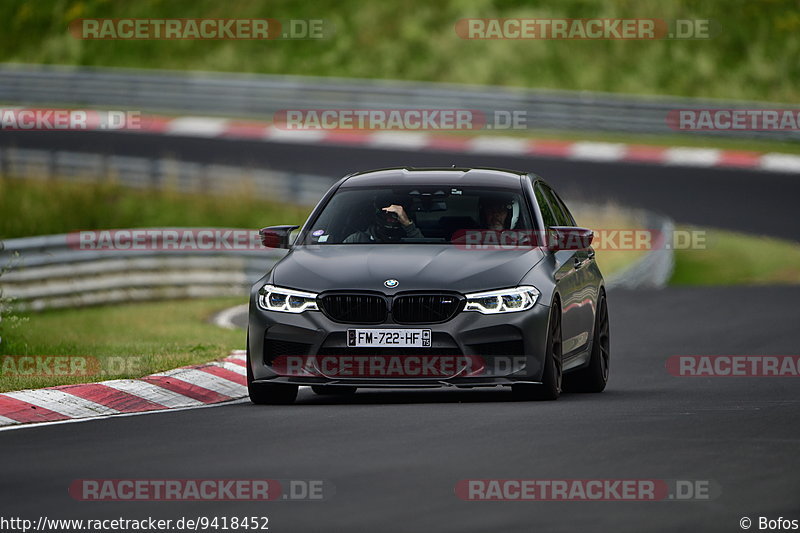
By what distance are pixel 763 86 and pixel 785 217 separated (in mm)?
12974

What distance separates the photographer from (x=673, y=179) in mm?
33500

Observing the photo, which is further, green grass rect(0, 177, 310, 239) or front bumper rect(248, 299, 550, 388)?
green grass rect(0, 177, 310, 239)

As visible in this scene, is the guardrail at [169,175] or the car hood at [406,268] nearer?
the car hood at [406,268]

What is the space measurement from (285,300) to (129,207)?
18797 mm

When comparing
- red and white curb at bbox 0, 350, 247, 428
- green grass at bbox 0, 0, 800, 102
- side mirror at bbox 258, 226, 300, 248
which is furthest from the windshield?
green grass at bbox 0, 0, 800, 102

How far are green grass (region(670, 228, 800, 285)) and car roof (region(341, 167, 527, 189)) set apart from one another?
13.8m

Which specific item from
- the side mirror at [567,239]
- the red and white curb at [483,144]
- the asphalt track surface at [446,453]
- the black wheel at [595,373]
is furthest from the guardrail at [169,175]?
the side mirror at [567,239]

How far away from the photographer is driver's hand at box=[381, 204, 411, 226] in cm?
1207

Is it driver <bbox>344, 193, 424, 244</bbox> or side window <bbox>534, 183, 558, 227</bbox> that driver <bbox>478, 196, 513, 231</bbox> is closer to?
side window <bbox>534, 183, 558, 227</bbox>

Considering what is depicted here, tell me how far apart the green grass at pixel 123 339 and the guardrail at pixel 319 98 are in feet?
50.1

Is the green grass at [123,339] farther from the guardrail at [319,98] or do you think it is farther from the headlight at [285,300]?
the guardrail at [319,98]

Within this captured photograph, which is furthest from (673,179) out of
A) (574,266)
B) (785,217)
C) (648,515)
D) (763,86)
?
(648,515)

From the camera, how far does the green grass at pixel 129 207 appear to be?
89.9 ft

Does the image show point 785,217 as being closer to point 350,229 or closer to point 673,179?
point 673,179
